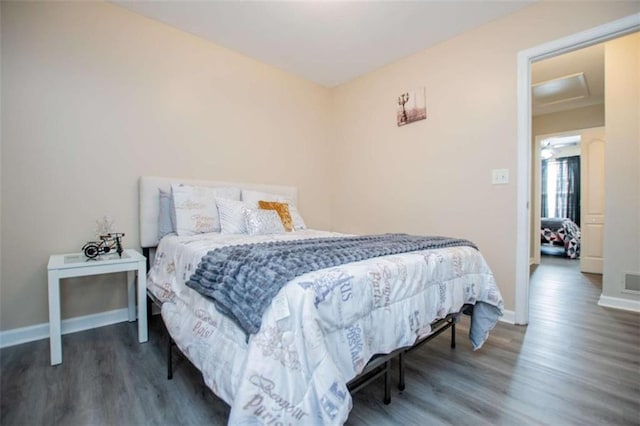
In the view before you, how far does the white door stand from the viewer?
416 cm

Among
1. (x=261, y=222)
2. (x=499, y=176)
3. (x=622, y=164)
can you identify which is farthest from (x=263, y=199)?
(x=622, y=164)

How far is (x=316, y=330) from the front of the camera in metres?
0.93

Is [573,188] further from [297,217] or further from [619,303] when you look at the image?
[297,217]

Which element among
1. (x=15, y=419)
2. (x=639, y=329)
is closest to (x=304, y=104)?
(x=15, y=419)

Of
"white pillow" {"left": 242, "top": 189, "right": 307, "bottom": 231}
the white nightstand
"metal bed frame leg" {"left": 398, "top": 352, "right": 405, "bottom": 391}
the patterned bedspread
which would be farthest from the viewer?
"white pillow" {"left": 242, "top": 189, "right": 307, "bottom": 231}

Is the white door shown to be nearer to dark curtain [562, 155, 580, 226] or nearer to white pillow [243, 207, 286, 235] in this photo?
dark curtain [562, 155, 580, 226]

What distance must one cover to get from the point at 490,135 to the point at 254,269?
2422mm

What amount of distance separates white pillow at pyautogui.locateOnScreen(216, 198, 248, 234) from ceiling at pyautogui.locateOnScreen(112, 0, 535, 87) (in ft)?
5.22

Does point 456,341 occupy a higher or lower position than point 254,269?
lower

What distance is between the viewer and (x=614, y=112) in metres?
2.81

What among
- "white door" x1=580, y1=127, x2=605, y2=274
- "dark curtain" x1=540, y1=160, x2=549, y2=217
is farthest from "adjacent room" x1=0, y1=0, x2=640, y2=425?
"dark curtain" x1=540, y1=160, x2=549, y2=217

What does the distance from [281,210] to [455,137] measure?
180cm

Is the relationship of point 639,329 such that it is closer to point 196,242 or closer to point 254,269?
point 254,269

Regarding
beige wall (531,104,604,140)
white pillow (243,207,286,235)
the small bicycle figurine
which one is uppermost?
beige wall (531,104,604,140)
